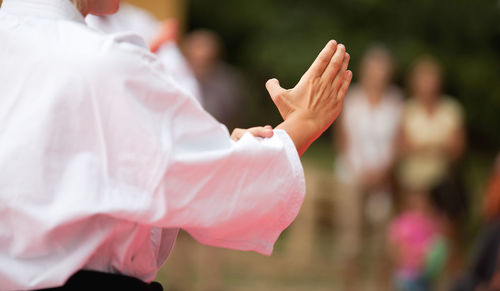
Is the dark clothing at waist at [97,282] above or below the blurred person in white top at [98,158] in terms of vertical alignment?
below

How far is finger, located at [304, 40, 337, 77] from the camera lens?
178 cm

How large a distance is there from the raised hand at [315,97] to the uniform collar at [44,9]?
1.72 feet

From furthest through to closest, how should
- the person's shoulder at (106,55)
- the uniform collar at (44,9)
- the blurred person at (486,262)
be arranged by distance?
the blurred person at (486,262), the uniform collar at (44,9), the person's shoulder at (106,55)

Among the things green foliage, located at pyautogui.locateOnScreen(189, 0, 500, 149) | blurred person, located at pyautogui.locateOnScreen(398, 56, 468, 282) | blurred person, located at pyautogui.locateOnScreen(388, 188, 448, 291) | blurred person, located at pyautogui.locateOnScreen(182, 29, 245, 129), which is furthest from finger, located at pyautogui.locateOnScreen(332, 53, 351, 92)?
green foliage, located at pyautogui.locateOnScreen(189, 0, 500, 149)

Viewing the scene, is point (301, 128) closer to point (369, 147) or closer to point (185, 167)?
point (185, 167)

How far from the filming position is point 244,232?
1666 mm

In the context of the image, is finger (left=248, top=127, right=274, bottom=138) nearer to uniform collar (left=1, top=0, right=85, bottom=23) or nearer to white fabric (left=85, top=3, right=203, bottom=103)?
uniform collar (left=1, top=0, right=85, bottom=23)

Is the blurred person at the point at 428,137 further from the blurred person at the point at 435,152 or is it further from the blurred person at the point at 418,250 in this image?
the blurred person at the point at 418,250

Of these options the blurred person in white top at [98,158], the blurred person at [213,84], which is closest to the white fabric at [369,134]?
the blurred person at [213,84]

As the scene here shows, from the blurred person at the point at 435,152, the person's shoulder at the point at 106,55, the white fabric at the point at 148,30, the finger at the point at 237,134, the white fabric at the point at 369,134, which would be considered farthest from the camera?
the white fabric at the point at 369,134

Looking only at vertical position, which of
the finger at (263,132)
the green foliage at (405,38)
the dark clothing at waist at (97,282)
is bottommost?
the green foliage at (405,38)

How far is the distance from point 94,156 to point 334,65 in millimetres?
620

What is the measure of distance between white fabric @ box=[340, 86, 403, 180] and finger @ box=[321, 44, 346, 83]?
14.6 ft

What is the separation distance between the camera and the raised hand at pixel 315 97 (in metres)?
1.78
